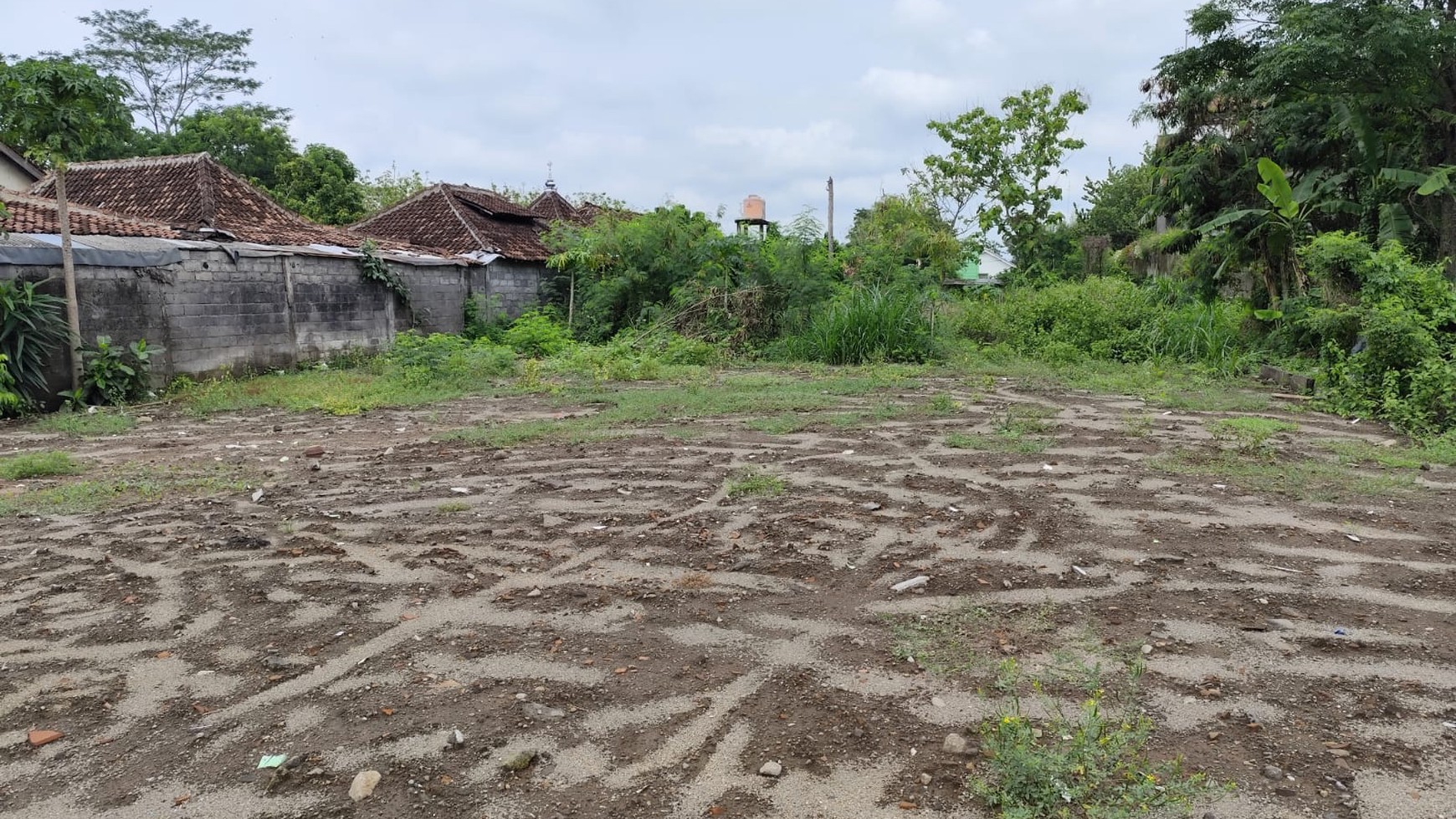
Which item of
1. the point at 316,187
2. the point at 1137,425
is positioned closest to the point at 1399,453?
the point at 1137,425

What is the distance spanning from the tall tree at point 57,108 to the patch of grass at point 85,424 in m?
1.80

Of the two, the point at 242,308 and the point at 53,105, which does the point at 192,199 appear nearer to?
the point at 242,308

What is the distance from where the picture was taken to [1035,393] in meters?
10.1

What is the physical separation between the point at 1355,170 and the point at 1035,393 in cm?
646

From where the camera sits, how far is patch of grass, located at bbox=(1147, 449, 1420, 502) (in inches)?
213

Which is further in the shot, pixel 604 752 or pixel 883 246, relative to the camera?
pixel 883 246

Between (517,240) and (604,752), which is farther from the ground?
(517,240)

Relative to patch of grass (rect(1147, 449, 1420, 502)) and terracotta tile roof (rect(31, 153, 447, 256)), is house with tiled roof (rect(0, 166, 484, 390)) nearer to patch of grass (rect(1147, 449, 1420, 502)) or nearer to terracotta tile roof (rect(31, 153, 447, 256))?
terracotta tile roof (rect(31, 153, 447, 256))

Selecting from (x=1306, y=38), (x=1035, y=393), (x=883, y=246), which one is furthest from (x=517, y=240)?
(x=1306, y=38)

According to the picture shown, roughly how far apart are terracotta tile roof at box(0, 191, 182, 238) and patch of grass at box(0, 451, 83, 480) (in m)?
4.97

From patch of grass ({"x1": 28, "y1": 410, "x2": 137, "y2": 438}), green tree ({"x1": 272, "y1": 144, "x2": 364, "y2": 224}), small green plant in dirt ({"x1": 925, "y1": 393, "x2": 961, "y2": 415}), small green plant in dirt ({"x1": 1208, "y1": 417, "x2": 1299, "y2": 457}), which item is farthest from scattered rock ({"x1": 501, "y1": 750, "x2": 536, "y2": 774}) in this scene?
green tree ({"x1": 272, "y1": 144, "x2": 364, "y2": 224})

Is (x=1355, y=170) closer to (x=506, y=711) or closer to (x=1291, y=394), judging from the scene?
(x=1291, y=394)

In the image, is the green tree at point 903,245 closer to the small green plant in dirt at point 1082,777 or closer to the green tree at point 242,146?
the small green plant in dirt at point 1082,777

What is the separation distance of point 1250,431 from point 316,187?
25918mm
